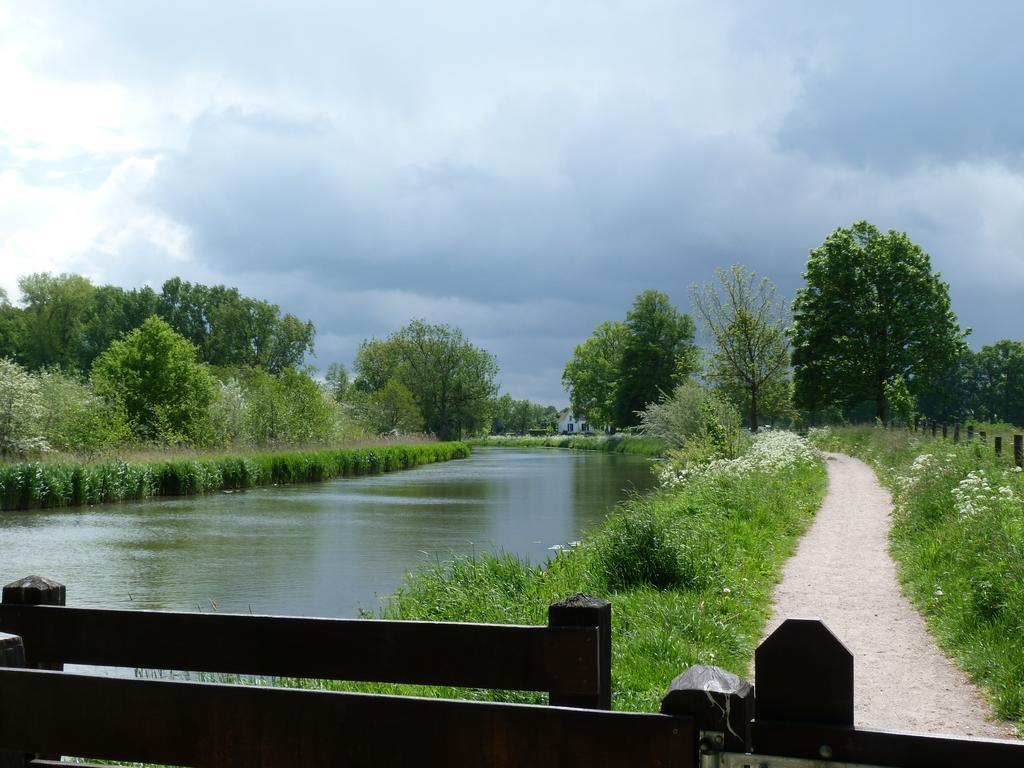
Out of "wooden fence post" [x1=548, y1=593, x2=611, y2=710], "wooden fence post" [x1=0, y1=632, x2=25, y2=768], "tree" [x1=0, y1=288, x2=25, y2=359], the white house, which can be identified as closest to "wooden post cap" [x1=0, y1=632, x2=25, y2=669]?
"wooden fence post" [x1=0, y1=632, x2=25, y2=768]

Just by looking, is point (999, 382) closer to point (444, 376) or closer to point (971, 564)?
point (444, 376)

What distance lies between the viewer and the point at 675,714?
154 centimetres

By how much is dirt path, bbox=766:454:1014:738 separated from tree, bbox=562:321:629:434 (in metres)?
70.7

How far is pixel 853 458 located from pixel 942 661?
26769 mm

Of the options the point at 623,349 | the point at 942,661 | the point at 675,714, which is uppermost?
the point at 623,349

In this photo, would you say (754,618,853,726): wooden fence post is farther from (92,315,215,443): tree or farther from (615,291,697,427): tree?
(615,291,697,427): tree

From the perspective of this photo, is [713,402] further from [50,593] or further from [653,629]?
[50,593]

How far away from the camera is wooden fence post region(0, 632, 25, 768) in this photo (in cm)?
191

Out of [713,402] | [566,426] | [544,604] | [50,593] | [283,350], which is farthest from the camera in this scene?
[566,426]

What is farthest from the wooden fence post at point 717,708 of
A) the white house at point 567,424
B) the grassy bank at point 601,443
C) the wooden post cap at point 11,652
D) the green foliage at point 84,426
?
the white house at point 567,424

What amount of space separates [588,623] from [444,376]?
7388 cm

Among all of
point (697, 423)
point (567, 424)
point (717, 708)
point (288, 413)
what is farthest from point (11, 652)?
point (567, 424)

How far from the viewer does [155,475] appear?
27.0 m

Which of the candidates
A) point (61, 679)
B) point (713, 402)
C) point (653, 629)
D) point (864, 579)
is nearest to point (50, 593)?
point (61, 679)
